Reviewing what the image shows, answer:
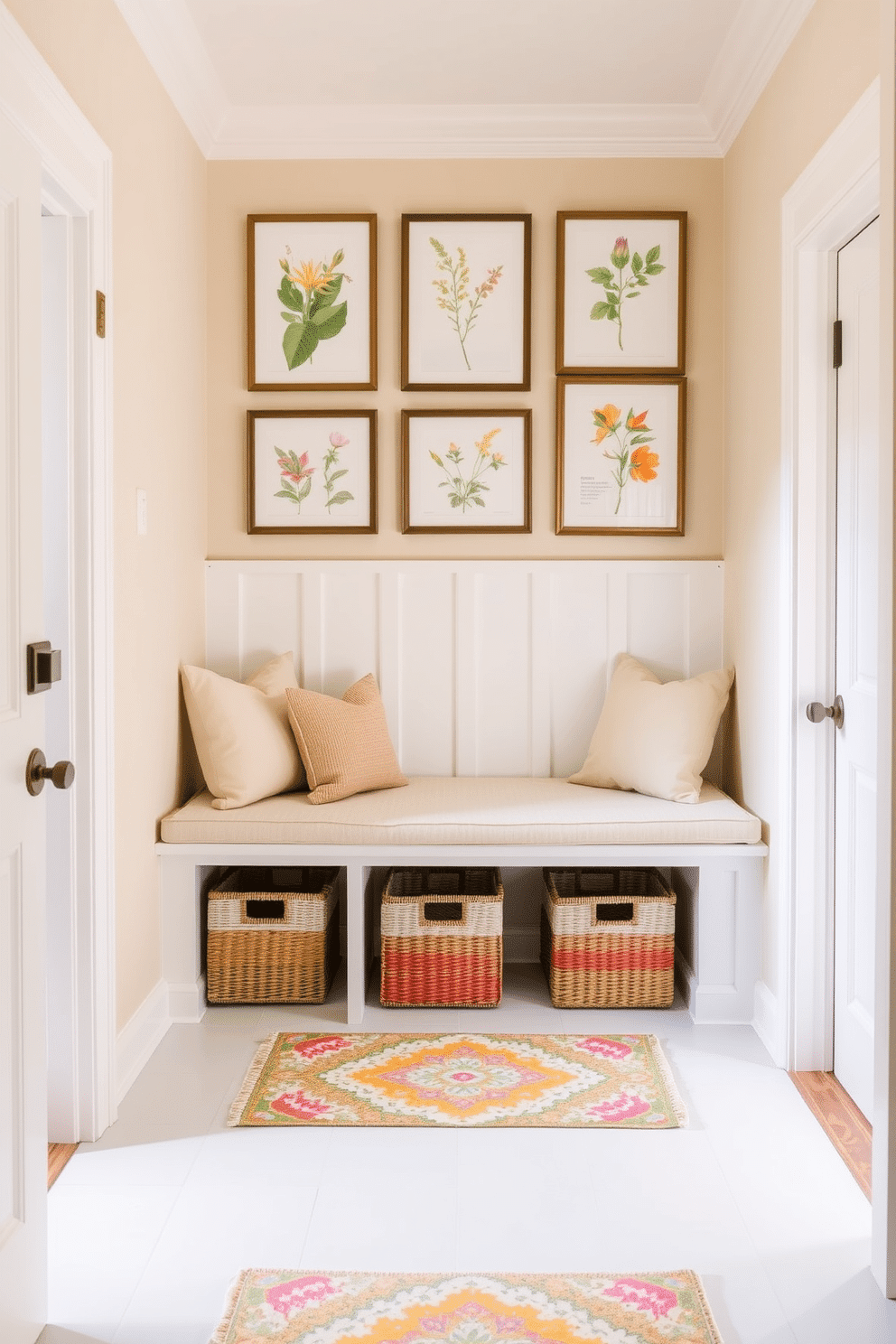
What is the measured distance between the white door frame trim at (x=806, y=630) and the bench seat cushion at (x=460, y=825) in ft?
0.87

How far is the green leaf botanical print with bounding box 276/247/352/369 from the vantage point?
3477 millimetres

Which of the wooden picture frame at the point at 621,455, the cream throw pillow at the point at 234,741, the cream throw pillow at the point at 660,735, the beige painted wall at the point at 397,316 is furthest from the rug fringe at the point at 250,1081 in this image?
the wooden picture frame at the point at 621,455

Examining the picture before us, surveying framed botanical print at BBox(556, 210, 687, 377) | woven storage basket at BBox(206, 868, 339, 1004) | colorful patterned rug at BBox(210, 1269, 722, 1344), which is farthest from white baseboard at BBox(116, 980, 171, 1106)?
framed botanical print at BBox(556, 210, 687, 377)

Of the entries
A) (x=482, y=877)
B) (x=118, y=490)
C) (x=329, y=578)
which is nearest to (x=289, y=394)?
(x=329, y=578)

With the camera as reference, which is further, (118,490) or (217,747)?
(217,747)

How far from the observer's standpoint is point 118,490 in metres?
2.55

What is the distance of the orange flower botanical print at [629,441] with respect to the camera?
11.4 ft

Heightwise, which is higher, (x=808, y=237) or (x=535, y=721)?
(x=808, y=237)

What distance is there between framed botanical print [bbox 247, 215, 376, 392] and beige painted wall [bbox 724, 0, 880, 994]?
1130 mm

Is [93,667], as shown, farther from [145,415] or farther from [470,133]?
[470,133]

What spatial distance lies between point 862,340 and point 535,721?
1552 millimetres

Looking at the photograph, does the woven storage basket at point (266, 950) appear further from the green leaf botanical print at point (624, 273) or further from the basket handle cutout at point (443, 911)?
the green leaf botanical print at point (624, 273)

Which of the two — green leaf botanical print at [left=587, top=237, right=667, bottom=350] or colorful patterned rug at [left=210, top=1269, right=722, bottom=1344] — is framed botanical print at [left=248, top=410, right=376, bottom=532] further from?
colorful patterned rug at [left=210, top=1269, right=722, bottom=1344]

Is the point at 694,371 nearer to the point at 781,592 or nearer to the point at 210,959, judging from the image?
the point at 781,592
